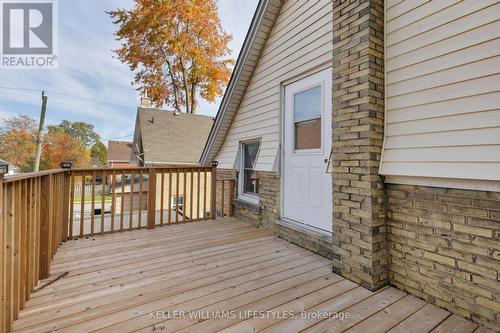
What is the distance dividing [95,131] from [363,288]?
41594mm

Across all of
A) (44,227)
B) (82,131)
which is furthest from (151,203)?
(82,131)

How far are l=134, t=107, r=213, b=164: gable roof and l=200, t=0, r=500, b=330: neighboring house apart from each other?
950 cm

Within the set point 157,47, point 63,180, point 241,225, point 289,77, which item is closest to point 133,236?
point 63,180

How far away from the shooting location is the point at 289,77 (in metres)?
3.77

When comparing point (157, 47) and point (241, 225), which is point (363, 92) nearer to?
point (241, 225)

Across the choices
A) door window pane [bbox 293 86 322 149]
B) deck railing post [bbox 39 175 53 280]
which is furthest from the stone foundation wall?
deck railing post [bbox 39 175 53 280]

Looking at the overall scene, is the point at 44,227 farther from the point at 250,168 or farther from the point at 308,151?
the point at 250,168

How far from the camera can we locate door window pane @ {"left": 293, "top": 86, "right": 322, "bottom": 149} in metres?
3.34

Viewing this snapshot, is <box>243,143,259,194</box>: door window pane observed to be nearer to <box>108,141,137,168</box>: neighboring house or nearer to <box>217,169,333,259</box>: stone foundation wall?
<box>217,169,333,259</box>: stone foundation wall

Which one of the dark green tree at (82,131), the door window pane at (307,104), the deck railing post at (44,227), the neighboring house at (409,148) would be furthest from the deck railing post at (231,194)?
the dark green tree at (82,131)

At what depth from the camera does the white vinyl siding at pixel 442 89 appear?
170 centimetres

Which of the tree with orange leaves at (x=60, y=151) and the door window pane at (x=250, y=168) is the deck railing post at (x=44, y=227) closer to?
the door window pane at (x=250, y=168)

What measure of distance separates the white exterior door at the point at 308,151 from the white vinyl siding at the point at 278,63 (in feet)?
0.73

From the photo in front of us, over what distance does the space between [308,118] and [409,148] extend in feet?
5.12
